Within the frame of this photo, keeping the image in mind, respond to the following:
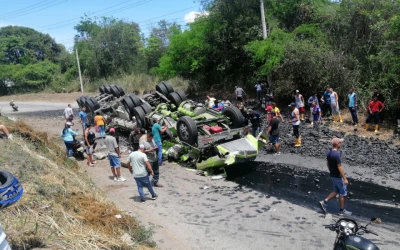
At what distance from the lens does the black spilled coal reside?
6.83 metres

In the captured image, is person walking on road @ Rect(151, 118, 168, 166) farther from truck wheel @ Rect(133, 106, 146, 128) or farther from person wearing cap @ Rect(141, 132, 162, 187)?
truck wheel @ Rect(133, 106, 146, 128)

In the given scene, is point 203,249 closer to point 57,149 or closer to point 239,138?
point 239,138

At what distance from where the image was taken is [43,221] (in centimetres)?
499

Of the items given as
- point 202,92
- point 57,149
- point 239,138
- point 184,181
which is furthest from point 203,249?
point 202,92

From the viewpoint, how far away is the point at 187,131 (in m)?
10.1

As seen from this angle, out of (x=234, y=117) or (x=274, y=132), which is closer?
(x=274, y=132)

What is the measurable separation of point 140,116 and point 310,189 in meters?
6.79

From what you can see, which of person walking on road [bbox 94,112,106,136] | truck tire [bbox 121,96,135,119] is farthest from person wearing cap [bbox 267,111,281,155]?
person walking on road [bbox 94,112,106,136]

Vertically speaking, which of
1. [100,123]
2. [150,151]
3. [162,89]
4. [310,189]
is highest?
[162,89]

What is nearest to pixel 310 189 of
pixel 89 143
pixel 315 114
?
pixel 315 114

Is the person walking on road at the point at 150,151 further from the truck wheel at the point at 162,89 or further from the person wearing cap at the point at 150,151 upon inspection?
the truck wheel at the point at 162,89

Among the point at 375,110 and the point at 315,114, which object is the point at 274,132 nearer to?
the point at 315,114

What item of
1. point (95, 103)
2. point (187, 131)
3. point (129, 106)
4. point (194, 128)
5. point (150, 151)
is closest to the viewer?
point (150, 151)

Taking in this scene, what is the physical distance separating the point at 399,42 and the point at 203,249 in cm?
1112
